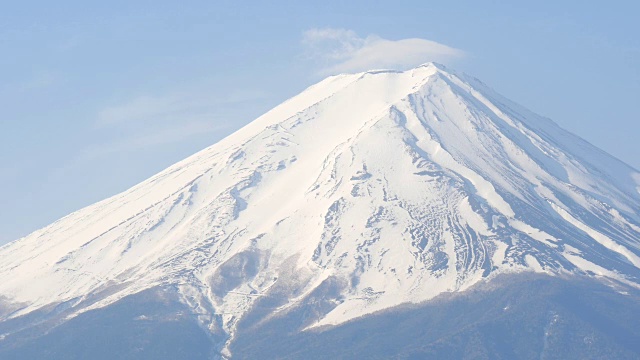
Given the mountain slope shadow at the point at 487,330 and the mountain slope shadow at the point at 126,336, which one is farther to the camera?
the mountain slope shadow at the point at 126,336

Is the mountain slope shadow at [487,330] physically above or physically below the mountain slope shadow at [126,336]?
below

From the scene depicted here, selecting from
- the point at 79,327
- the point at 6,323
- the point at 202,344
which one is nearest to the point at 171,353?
the point at 202,344

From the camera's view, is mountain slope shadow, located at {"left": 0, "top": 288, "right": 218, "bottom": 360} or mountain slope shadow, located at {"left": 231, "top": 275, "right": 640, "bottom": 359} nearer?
mountain slope shadow, located at {"left": 231, "top": 275, "right": 640, "bottom": 359}

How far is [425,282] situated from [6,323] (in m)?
60.2

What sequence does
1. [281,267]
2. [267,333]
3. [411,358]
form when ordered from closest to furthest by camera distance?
[411,358] < [267,333] < [281,267]

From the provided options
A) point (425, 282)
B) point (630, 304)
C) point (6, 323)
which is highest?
point (6, 323)

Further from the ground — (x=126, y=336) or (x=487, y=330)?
(x=126, y=336)

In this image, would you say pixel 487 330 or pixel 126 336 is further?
pixel 126 336

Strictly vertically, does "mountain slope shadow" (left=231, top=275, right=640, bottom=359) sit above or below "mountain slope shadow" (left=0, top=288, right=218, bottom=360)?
below

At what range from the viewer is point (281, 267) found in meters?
197

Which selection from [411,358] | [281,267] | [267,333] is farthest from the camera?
[281,267]

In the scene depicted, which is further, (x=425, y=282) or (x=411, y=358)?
(x=425, y=282)

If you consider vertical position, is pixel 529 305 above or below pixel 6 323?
below

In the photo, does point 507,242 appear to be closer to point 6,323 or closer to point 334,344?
point 334,344
